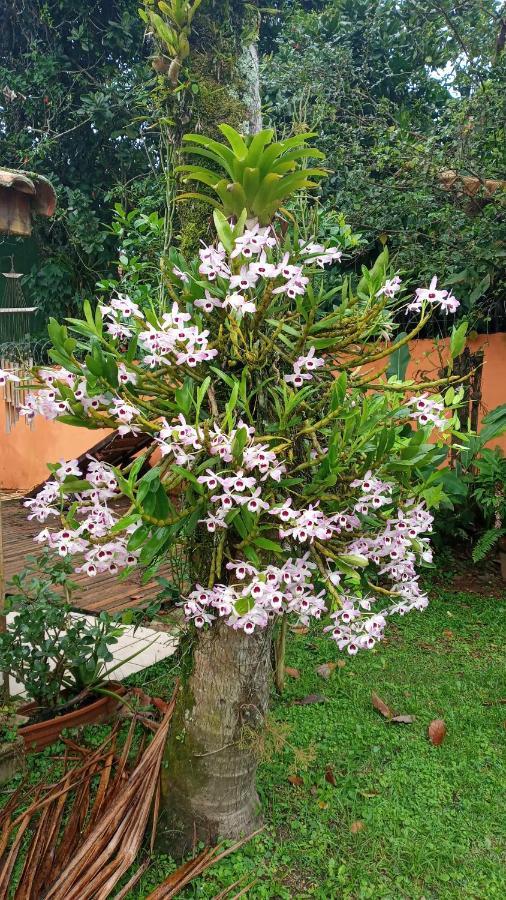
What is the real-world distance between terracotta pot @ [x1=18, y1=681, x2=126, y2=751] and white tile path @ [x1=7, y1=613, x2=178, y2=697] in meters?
0.37

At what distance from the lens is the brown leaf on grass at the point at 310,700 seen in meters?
2.87

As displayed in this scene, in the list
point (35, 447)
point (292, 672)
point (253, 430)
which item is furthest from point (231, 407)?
point (35, 447)

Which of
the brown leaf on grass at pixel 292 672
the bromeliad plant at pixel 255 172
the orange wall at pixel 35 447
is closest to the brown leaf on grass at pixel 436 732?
the brown leaf on grass at pixel 292 672

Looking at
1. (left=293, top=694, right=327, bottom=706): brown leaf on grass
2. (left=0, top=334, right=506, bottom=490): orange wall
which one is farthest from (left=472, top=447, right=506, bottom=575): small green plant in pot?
(left=0, top=334, right=506, bottom=490): orange wall

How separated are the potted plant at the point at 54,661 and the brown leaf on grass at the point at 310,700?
0.76 metres

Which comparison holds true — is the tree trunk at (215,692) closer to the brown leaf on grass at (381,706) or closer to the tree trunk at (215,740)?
the tree trunk at (215,740)

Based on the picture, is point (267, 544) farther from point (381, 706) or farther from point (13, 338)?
point (13, 338)

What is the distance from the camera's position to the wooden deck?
13.9 feet

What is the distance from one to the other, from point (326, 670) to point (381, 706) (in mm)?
417

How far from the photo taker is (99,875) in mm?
1661

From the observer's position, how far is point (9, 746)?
2.29 meters

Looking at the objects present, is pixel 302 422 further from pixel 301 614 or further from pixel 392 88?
pixel 392 88

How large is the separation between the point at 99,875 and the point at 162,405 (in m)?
1.18

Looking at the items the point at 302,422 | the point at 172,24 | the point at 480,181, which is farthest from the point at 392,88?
the point at 302,422
